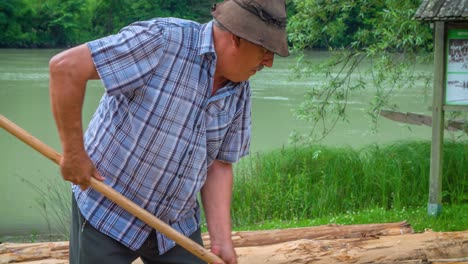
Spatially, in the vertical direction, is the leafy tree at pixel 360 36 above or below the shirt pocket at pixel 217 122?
above

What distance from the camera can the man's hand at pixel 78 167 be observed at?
248cm

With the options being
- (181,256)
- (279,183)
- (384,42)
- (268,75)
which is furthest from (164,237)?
(268,75)

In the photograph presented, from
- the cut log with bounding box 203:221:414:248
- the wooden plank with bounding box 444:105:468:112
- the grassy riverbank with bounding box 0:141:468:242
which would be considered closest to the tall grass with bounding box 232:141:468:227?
the grassy riverbank with bounding box 0:141:468:242

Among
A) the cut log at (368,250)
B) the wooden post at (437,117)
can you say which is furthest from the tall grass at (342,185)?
the cut log at (368,250)

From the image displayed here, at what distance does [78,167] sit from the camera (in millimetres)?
2488

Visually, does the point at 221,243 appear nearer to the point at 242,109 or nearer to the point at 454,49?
the point at 242,109

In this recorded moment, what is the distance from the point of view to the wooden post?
6.47 metres

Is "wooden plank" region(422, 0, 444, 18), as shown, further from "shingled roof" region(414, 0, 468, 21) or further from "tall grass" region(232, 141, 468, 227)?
"tall grass" region(232, 141, 468, 227)

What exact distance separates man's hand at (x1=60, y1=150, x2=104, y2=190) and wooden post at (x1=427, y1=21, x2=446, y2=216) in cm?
454

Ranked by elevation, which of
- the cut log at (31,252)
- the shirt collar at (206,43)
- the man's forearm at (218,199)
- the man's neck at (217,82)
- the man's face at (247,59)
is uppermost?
the shirt collar at (206,43)

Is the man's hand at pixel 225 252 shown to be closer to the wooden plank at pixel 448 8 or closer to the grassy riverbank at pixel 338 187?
the wooden plank at pixel 448 8

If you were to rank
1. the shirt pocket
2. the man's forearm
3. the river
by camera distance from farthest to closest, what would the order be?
1. the river
2. the man's forearm
3. the shirt pocket

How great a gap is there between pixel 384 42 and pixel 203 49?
603 centimetres

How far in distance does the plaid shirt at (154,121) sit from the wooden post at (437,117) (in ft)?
13.5
